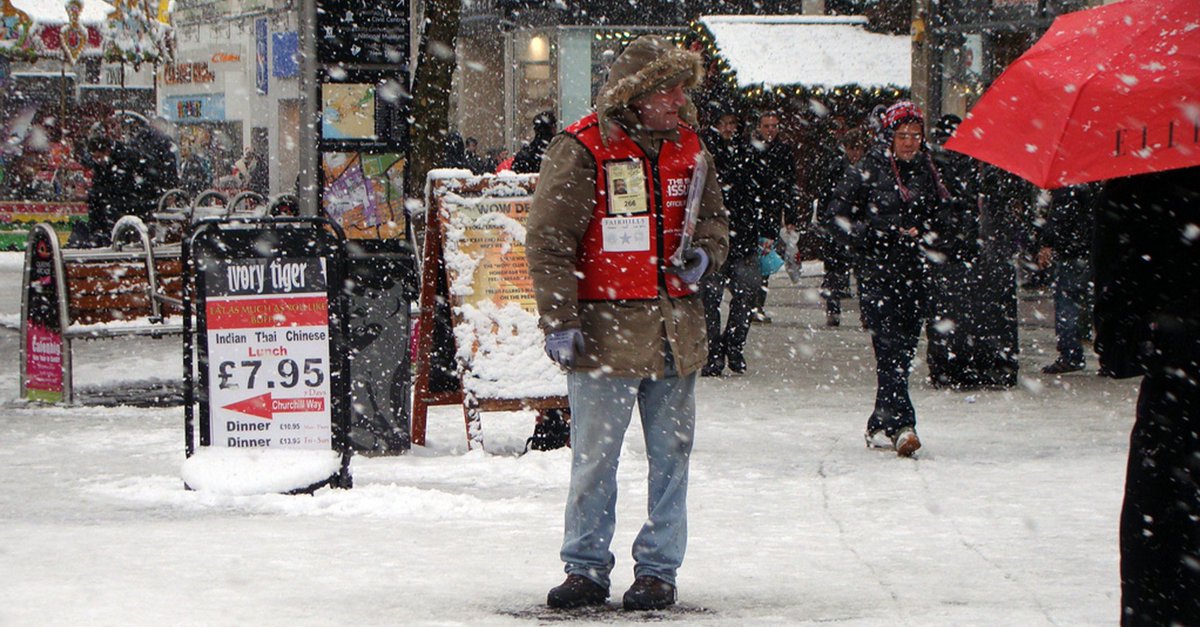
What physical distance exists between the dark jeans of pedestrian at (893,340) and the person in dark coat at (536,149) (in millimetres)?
2252

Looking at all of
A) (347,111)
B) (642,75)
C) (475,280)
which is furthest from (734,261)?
(642,75)

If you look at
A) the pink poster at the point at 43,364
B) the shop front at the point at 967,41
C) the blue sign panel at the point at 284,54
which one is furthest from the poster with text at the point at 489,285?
the blue sign panel at the point at 284,54

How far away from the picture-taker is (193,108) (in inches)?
2005

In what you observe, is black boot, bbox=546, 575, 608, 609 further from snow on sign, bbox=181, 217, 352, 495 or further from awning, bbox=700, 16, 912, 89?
awning, bbox=700, 16, 912, 89

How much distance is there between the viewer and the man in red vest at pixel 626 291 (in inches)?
217

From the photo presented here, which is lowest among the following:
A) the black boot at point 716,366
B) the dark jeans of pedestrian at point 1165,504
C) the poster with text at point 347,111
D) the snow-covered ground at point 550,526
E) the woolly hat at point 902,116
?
the snow-covered ground at point 550,526

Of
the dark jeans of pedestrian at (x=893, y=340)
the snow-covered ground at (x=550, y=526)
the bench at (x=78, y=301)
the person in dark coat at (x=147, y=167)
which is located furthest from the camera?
the person in dark coat at (x=147, y=167)

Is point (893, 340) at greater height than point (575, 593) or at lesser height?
greater

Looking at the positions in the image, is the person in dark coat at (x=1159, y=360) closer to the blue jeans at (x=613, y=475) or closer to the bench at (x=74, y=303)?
the blue jeans at (x=613, y=475)

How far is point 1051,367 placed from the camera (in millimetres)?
12562

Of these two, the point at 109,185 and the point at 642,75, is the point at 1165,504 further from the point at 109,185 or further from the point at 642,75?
the point at 109,185

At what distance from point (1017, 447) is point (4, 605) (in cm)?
541

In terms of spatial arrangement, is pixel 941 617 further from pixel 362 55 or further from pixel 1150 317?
pixel 362 55

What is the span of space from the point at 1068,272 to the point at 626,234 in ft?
25.2
